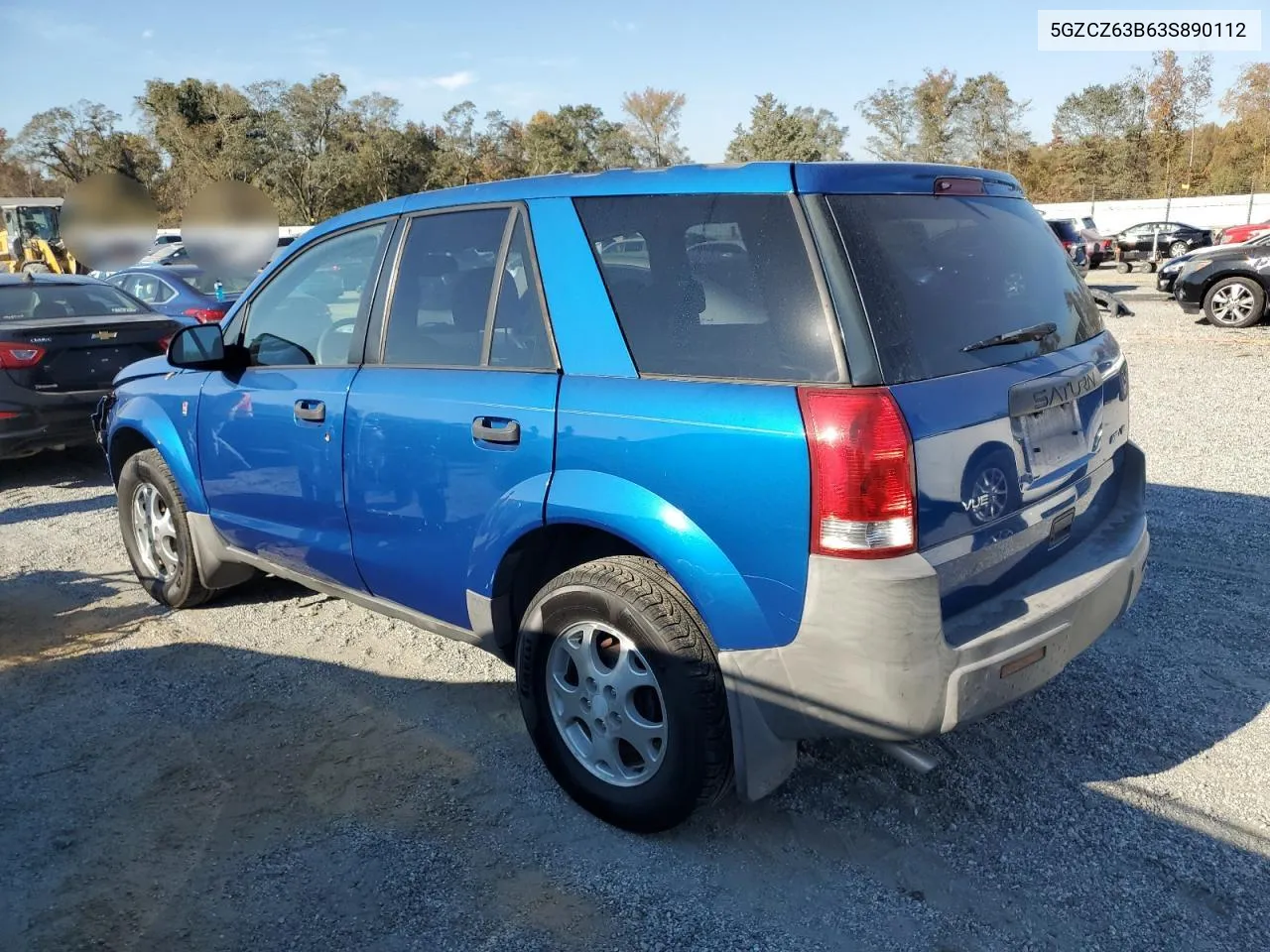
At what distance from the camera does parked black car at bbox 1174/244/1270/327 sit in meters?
14.0

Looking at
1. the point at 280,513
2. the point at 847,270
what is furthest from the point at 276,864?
the point at 847,270

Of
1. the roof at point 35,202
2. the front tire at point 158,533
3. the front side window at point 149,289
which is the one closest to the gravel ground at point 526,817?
the front tire at point 158,533

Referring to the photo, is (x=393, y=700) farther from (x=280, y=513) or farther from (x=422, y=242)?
(x=422, y=242)

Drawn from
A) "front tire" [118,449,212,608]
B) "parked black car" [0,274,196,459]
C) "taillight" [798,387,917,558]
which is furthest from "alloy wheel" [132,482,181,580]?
"taillight" [798,387,917,558]

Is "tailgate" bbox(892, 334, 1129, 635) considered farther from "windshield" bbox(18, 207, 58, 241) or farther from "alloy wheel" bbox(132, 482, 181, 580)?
"windshield" bbox(18, 207, 58, 241)

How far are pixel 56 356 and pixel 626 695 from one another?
6.42 m

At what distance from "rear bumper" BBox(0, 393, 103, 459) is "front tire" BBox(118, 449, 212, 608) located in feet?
8.42

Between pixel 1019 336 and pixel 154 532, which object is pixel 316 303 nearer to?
pixel 154 532

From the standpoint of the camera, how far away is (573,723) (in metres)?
3.04

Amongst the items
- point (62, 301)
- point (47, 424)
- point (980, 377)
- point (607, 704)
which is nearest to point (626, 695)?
point (607, 704)

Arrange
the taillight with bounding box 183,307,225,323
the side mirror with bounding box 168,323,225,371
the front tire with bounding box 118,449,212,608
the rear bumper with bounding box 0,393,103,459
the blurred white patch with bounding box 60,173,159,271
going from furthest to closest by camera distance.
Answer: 1. the blurred white patch with bounding box 60,173,159,271
2. the taillight with bounding box 183,307,225,323
3. the rear bumper with bounding box 0,393,103,459
4. the front tire with bounding box 118,449,212,608
5. the side mirror with bounding box 168,323,225,371

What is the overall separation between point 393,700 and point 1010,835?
7.62 ft

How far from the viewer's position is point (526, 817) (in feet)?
10.0

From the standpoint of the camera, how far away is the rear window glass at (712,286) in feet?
8.07
